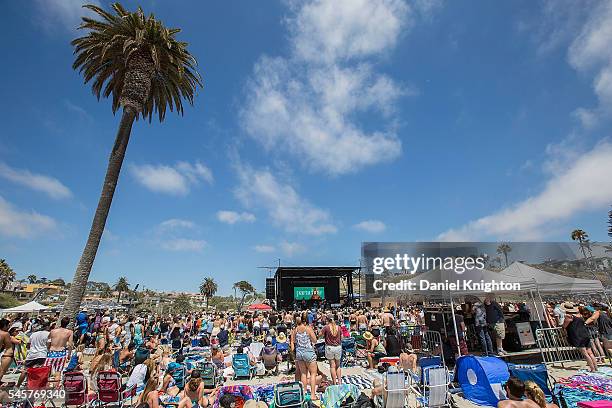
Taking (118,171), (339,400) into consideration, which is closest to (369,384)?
(339,400)

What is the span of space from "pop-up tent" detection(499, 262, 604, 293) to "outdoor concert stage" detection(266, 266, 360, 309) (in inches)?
1090

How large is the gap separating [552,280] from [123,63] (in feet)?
55.3

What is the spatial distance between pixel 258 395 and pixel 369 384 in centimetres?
279

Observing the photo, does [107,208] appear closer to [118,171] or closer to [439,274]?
[118,171]

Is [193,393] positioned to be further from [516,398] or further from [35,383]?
[516,398]

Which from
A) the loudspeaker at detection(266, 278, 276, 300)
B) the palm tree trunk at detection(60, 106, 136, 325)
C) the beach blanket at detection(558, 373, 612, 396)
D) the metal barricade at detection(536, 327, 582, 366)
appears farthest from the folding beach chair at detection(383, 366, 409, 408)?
the loudspeaker at detection(266, 278, 276, 300)

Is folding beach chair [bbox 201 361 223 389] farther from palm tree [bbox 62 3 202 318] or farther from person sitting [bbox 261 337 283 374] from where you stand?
palm tree [bbox 62 3 202 318]

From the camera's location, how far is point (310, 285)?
3856cm

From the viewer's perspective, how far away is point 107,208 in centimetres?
1084

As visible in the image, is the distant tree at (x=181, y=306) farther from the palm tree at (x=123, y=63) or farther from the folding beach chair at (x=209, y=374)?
the folding beach chair at (x=209, y=374)

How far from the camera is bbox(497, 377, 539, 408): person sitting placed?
3455 millimetres

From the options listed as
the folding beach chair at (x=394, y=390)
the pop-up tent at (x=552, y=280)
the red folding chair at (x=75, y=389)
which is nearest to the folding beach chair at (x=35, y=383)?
the red folding chair at (x=75, y=389)

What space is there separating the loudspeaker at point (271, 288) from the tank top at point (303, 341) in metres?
35.9

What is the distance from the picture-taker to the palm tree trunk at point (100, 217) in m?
9.70
